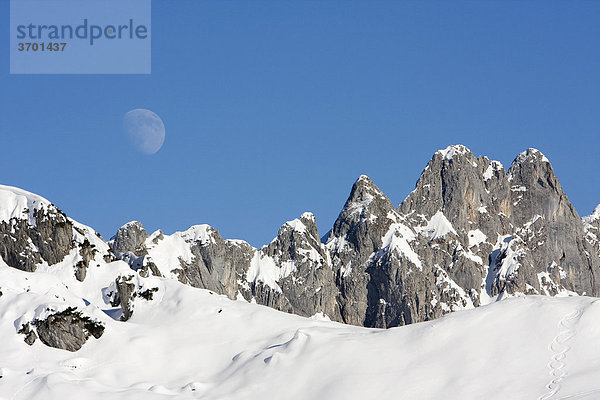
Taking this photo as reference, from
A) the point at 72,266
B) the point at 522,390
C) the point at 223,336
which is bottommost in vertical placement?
the point at 522,390

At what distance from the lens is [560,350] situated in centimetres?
7500

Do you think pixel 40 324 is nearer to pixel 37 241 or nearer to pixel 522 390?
pixel 37 241

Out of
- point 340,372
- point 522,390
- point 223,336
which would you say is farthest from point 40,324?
point 522,390

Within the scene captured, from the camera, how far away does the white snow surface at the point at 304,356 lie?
7381 cm

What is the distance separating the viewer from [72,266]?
11250 cm

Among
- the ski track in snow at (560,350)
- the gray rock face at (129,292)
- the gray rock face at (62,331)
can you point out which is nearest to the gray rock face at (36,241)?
the gray rock face at (129,292)

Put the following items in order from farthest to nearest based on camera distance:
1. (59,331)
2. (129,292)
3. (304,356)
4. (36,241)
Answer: (36,241), (129,292), (59,331), (304,356)

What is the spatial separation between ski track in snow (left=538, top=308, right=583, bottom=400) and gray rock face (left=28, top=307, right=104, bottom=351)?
45.3 meters

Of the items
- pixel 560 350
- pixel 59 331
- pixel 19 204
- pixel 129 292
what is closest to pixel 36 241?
pixel 19 204

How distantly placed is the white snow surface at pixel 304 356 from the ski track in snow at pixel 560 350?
0.16 m

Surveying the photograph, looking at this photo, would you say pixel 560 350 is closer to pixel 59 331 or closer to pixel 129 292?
pixel 59 331

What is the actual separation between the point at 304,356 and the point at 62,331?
2551cm

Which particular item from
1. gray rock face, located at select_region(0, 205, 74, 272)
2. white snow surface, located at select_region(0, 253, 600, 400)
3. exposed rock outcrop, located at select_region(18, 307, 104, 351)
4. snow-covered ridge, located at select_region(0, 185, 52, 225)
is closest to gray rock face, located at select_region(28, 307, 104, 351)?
exposed rock outcrop, located at select_region(18, 307, 104, 351)

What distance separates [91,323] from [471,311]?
127 ft
